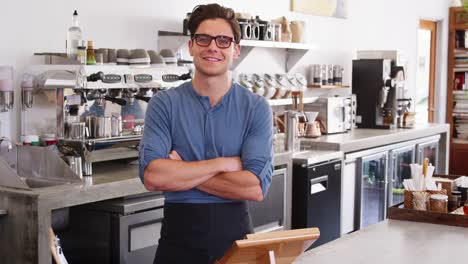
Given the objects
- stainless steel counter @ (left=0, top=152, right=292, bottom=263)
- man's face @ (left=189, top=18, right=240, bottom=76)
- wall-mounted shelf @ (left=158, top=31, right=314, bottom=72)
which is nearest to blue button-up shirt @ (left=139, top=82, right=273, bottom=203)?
man's face @ (left=189, top=18, right=240, bottom=76)

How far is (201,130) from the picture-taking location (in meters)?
2.35

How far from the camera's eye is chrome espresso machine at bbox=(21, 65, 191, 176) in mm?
3818

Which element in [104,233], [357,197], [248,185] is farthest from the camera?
[357,197]

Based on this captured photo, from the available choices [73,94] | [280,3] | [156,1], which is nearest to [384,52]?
[280,3]

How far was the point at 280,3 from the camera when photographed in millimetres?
6512

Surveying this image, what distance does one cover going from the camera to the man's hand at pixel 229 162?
236cm

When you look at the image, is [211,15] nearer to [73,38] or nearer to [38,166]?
[38,166]

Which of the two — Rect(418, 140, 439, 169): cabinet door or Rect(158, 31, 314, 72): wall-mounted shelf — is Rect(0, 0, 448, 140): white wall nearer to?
Rect(158, 31, 314, 72): wall-mounted shelf

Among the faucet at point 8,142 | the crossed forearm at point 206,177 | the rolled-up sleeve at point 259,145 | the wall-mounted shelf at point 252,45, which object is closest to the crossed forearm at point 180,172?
the crossed forearm at point 206,177

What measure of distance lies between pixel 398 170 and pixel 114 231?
4009mm

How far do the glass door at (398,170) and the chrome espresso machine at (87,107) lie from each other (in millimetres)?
3177

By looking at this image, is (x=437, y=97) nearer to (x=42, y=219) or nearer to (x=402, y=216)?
(x=402, y=216)

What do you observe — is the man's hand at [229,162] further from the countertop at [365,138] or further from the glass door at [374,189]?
the glass door at [374,189]

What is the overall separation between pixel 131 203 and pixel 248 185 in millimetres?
1514
